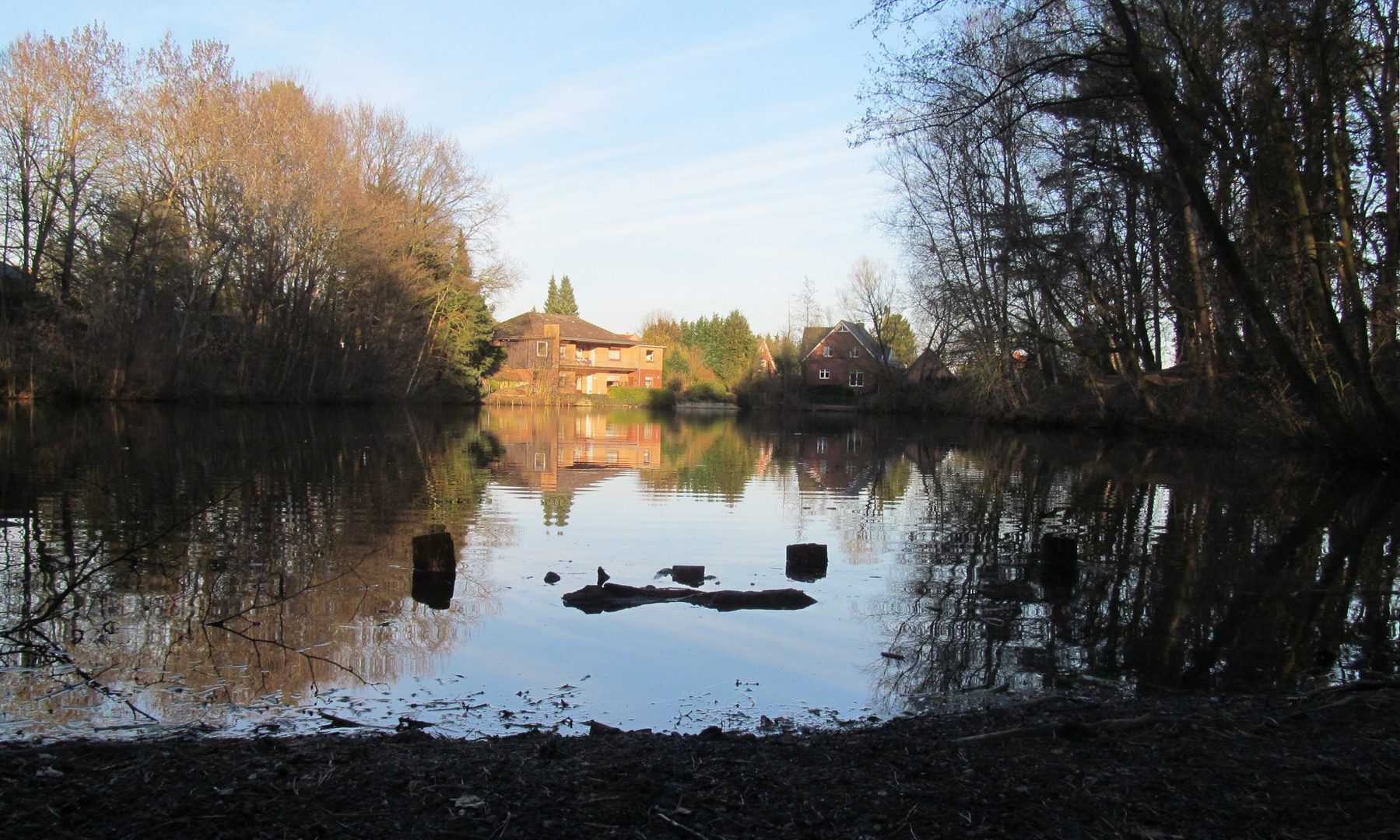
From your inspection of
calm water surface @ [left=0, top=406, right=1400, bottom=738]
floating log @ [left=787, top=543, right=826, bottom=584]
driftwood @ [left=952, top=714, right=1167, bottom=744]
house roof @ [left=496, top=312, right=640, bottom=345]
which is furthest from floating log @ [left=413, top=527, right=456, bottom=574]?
house roof @ [left=496, top=312, right=640, bottom=345]

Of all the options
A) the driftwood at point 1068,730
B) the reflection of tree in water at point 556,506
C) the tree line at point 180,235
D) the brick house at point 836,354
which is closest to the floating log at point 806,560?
the reflection of tree in water at point 556,506

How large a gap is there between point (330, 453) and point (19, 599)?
1300 cm

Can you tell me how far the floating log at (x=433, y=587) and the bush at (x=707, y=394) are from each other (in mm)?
61614

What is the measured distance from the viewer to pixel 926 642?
6.56 metres

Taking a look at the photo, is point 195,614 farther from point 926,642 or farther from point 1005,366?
point 1005,366

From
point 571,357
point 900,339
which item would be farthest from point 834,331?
point 571,357

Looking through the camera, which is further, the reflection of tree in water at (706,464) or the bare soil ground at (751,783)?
the reflection of tree in water at (706,464)

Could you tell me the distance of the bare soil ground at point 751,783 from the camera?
309 cm

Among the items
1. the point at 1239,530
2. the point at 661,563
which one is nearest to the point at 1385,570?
the point at 1239,530

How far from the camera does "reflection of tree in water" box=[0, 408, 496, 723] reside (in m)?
5.42

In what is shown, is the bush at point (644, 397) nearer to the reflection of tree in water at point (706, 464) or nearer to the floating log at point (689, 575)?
the reflection of tree in water at point (706, 464)

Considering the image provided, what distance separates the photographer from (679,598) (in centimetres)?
766

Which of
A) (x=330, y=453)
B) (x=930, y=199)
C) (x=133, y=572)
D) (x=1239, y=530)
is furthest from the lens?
(x=930, y=199)

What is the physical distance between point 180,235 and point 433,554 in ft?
106
